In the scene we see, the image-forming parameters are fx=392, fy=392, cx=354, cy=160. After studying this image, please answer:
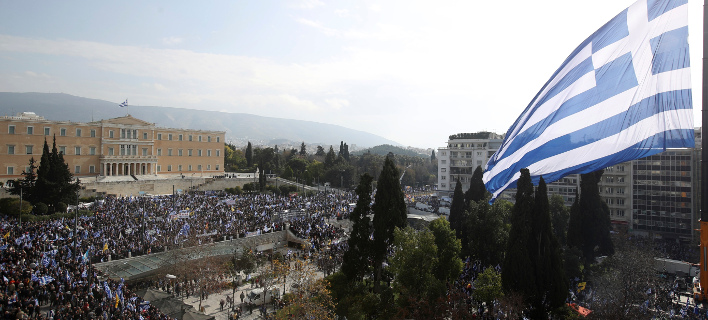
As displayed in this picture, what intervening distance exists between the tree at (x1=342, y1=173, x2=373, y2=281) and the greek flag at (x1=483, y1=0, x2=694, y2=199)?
250 inches

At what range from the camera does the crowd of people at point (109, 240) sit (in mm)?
14211

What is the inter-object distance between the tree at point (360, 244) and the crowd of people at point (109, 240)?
296 inches

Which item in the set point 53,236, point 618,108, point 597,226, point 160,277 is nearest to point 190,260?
point 160,277

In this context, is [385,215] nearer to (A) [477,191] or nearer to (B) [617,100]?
(B) [617,100]

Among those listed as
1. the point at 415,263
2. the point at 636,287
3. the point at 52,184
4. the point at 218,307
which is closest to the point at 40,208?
the point at 52,184

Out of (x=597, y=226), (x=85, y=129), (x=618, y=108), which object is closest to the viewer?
(x=618, y=108)

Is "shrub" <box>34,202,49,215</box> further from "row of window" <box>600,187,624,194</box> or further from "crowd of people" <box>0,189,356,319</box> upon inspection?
"row of window" <box>600,187,624,194</box>

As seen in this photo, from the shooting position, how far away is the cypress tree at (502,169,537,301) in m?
13.0

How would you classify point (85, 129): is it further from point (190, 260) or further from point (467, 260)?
point (467, 260)

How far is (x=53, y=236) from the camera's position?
21641mm

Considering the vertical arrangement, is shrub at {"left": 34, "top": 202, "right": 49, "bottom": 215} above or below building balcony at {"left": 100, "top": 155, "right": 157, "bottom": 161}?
below

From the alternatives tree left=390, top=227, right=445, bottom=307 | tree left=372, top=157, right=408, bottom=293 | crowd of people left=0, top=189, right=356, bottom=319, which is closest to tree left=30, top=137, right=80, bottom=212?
crowd of people left=0, top=189, right=356, bottom=319

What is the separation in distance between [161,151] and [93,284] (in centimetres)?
4409

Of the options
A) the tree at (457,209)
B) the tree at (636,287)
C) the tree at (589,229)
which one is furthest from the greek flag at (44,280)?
the tree at (589,229)
